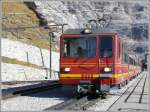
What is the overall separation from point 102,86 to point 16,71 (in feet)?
99.6

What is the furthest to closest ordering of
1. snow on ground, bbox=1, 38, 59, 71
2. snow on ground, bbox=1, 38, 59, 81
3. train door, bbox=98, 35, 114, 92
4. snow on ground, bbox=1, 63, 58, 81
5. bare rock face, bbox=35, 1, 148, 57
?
bare rock face, bbox=35, 1, 148, 57
snow on ground, bbox=1, 38, 59, 71
snow on ground, bbox=1, 38, 59, 81
snow on ground, bbox=1, 63, 58, 81
train door, bbox=98, 35, 114, 92

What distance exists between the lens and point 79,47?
22.1 m

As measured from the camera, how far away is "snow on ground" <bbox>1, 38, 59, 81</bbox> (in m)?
49.9

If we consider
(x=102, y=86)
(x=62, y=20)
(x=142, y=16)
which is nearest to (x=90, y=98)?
(x=102, y=86)

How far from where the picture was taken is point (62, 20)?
102 m

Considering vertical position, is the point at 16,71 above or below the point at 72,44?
below

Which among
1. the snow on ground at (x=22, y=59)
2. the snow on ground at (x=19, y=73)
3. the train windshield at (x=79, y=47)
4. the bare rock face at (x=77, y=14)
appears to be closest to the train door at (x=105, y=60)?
the train windshield at (x=79, y=47)

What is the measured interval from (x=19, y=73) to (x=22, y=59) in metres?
8.99

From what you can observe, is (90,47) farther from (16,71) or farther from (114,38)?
(16,71)

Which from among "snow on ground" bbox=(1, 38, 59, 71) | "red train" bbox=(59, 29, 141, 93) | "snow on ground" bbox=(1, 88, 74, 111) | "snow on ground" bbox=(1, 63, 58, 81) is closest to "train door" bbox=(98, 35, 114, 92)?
"red train" bbox=(59, 29, 141, 93)

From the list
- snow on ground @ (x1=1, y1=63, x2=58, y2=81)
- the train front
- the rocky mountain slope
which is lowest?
snow on ground @ (x1=1, y1=63, x2=58, y2=81)

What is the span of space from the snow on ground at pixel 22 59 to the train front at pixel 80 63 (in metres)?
26.1

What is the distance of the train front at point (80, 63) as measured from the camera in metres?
21.9

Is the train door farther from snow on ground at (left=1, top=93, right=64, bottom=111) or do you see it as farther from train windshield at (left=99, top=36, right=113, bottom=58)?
snow on ground at (left=1, top=93, right=64, bottom=111)
